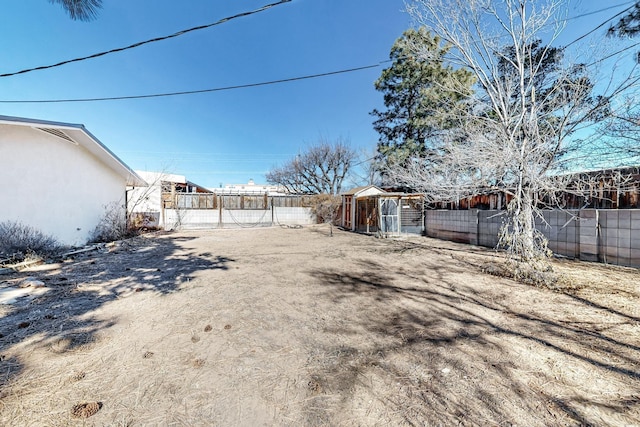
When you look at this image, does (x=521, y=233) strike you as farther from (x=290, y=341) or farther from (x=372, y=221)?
(x=372, y=221)

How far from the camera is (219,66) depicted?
9.74 metres

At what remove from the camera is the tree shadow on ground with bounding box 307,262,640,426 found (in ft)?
4.84

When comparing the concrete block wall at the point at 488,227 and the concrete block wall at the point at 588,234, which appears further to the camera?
the concrete block wall at the point at 488,227

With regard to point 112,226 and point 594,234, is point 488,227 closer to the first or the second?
point 594,234

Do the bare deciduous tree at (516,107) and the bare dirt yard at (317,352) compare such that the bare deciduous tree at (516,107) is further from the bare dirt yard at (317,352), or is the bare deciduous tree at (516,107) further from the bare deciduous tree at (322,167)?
the bare deciduous tree at (322,167)

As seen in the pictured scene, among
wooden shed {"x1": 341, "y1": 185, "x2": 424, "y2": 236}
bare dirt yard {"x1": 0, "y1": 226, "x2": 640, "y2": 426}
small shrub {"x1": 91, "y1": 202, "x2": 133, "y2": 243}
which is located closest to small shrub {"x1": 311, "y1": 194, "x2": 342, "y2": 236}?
wooden shed {"x1": 341, "y1": 185, "x2": 424, "y2": 236}

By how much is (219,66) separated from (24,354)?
10577 millimetres

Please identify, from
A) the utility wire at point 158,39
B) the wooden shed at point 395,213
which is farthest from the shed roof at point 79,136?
the wooden shed at point 395,213

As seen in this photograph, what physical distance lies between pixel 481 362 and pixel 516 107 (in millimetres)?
5500

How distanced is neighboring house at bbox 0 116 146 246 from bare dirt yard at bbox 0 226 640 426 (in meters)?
3.51

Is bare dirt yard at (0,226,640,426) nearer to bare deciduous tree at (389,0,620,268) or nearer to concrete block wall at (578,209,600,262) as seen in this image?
concrete block wall at (578,209,600,262)

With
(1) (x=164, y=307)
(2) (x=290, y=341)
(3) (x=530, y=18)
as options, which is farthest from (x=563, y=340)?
(3) (x=530, y=18)

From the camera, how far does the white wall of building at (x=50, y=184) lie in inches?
223

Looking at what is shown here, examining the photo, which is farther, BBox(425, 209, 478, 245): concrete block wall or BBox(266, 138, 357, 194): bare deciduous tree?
BBox(266, 138, 357, 194): bare deciduous tree
